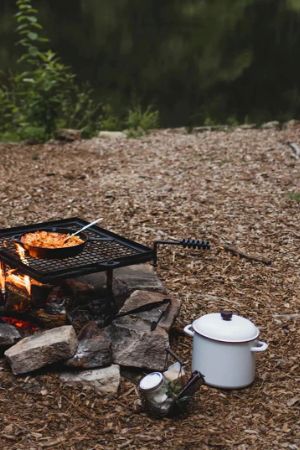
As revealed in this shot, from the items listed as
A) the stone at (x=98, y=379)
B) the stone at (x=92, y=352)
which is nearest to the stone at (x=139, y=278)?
the stone at (x=92, y=352)

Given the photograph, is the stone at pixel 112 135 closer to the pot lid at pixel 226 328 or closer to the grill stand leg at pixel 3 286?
the grill stand leg at pixel 3 286

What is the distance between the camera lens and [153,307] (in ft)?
13.3

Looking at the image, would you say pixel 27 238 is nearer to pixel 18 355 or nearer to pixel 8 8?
pixel 18 355

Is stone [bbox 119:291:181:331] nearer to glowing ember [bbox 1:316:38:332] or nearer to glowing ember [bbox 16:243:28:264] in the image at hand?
glowing ember [bbox 1:316:38:332]

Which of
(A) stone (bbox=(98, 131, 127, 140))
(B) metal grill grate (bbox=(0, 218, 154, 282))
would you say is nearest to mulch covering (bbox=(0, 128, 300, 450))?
(A) stone (bbox=(98, 131, 127, 140))

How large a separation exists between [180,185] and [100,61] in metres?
10.3

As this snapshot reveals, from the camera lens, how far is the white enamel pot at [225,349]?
12.0 feet

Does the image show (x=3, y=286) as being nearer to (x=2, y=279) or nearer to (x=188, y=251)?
(x=2, y=279)

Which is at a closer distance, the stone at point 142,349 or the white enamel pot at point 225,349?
the white enamel pot at point 225,349

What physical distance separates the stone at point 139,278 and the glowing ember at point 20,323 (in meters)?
0.58

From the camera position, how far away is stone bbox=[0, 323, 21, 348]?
12.5 ft

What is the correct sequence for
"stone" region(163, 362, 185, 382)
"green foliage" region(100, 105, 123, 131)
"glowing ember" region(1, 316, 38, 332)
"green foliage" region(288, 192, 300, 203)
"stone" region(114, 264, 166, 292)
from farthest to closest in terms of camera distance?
"green foliage" region(100, 105, 123, 131) < "green foliage" region(288, 192, 300, 203) < "stone" region(114, 264, 166, 292) < "glowing ember" region(1, 316, 38, 332) < "stone" region(163, 362, 185, 382)

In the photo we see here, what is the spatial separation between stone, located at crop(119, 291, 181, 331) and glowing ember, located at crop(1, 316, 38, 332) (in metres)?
0.46

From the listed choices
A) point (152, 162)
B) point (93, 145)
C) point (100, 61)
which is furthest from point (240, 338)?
point (100, 61)
